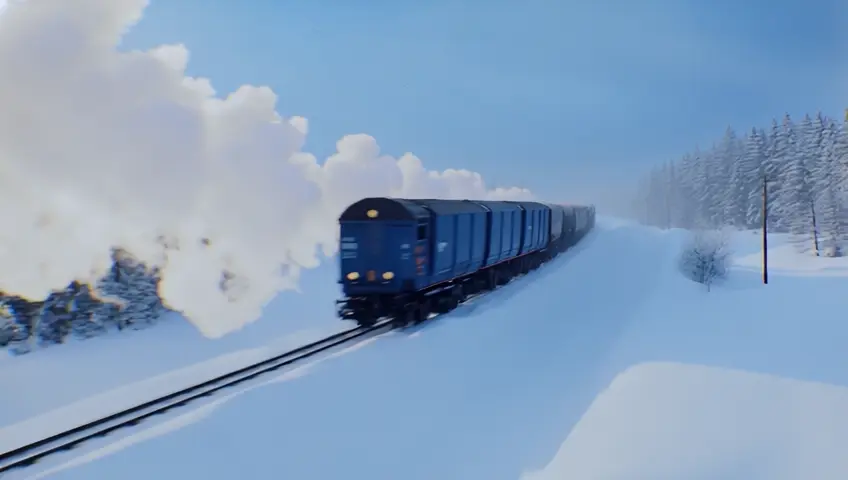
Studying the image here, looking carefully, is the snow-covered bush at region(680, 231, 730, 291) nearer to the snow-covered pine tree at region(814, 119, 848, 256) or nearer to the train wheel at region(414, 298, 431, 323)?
the snow-covered pine tree at region(814, 119, 848, 256)

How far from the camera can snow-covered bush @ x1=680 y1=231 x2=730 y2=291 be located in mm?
31094

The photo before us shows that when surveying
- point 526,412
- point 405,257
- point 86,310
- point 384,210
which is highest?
point 384,210

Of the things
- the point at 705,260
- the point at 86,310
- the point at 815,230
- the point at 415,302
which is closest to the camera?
the point at 415,302

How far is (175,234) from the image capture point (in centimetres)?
1781

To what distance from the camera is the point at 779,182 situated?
51.3 m

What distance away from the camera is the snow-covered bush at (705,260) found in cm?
3109

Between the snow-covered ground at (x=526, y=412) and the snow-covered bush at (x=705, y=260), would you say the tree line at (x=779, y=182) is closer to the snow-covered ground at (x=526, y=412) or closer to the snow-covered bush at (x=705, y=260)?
the snow-covered bush at (x=705, y=260)

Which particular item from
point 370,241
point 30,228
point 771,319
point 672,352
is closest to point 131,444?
point 30,228

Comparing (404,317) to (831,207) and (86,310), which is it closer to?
(86,310)

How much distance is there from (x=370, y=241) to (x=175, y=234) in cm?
646

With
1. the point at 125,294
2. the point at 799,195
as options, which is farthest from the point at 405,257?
the point at 799,195

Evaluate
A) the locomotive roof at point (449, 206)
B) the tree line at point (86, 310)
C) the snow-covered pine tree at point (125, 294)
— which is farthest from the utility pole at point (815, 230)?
the snow-covered pine tree at point (125, 294)

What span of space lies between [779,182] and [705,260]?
87.3ft

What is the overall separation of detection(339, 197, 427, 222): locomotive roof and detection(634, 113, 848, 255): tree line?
21134 mm
